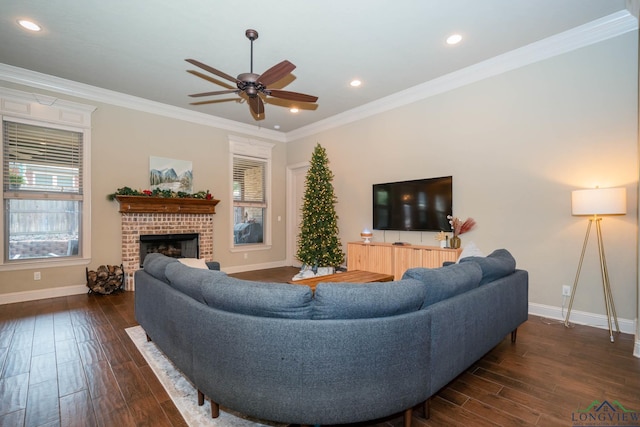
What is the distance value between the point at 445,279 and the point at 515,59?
11.1ft

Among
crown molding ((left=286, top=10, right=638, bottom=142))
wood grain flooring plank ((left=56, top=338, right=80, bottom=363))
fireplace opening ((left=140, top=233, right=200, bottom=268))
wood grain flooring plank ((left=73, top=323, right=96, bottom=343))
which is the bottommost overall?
wood grain flooring plank ((left=56, top=338, right=80, bottom=363))

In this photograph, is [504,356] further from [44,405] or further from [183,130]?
[183,130]

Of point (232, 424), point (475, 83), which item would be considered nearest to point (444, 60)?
point (475, 83)

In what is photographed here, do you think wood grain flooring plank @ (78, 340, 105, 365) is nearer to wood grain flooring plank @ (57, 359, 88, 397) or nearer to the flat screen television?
wood grain flooring plank @ (57, 359, 88, 397)

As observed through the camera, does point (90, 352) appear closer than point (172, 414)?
No

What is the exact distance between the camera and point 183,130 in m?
5.58

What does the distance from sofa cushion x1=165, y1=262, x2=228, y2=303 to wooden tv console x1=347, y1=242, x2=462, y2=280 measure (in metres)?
3.15

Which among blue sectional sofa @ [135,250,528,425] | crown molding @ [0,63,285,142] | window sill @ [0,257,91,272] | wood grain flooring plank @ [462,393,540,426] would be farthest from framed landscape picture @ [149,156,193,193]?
wood grain flooring plank @ [462,393,540,426]

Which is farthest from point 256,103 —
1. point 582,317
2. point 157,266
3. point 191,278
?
point 582,317

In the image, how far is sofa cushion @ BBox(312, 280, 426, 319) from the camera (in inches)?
57.6

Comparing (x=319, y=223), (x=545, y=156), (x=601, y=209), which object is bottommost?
(x=319, y=223)

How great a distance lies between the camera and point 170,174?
5426 millimetres

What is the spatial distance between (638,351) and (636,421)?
121 cm

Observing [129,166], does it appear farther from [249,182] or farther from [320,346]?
[320,346]
